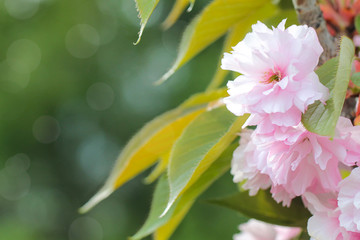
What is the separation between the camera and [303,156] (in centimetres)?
41

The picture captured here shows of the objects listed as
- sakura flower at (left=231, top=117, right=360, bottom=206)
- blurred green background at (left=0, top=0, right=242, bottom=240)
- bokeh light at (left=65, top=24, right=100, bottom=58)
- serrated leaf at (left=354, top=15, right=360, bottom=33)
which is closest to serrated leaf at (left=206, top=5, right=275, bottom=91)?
serrated leaf at (left=354, top=15, right=360, bottom=33)

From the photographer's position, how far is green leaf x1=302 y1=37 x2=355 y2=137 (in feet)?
1.17

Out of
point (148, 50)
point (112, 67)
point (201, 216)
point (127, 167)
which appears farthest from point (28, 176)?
point (127, 167)

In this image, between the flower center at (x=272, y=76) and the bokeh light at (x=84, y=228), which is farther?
the bokeh light at (x=84, y=228)

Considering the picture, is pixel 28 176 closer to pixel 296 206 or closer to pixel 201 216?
pixel 201 216

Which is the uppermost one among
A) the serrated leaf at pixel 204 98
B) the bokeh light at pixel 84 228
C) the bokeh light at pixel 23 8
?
the serrated leaf at pixel 204 98

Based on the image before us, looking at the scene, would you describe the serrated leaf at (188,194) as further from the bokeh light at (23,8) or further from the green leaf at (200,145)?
the bokeh light at (23,8)

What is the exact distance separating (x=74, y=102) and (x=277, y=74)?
5.63 meters

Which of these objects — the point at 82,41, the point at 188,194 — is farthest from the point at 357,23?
the point at 82,41

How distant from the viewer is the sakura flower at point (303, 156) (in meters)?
0.39

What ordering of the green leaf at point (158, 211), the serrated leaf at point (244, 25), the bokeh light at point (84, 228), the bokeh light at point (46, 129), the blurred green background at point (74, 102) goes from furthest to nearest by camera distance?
the bokeh light at point (46, 129)
the bokeh light at point (84, 228)
the blurred green background at point (74, 102)
the serrated leaf at point (244, 25)
the green leaf at point (158, 211)

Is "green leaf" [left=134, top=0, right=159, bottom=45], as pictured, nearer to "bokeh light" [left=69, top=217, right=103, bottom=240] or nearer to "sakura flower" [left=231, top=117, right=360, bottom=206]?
"sakura flower" [left=231, top=117, right=360, bottom=206]

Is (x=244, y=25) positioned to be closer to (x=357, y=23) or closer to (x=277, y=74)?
(x=357, y=23)

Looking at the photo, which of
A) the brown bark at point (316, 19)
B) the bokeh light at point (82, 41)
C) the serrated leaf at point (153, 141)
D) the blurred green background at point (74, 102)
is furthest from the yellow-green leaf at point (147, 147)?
the bokeh light at point (82, 41)
